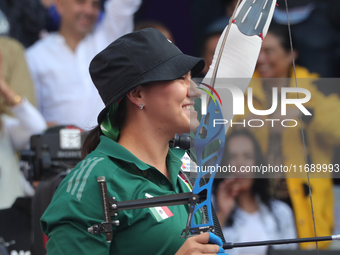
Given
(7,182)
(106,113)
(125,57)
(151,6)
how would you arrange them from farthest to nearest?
1. (151,6)
2. (7,182)
3. (106,113)
4. (125,57)

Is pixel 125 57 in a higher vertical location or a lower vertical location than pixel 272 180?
higher

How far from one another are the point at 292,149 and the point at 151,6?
335 centimetres

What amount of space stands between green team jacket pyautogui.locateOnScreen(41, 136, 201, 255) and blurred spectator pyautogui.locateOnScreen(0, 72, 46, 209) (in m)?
2.60

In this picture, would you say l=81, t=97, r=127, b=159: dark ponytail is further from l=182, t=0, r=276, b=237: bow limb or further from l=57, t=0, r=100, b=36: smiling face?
l=57, t=0, r=100, b=36: smiling face

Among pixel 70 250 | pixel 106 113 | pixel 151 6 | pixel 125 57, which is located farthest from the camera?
pixel 151 6

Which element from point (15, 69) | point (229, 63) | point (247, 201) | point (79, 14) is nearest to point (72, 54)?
point (79, 14)

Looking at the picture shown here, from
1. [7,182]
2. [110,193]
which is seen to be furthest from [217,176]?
[7,182]

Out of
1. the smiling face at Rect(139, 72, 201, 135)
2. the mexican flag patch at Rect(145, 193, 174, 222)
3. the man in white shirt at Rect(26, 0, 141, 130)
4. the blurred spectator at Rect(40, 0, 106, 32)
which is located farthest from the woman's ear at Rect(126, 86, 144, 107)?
the blurred spectator at Rect(40, 0, 106, 32)

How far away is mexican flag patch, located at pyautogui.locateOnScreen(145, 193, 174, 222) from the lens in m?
1.41

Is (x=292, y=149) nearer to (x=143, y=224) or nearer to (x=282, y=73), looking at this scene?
(x=282, y=73)

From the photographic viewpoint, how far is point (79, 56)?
4.65 metres

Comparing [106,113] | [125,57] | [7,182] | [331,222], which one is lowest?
[7,182]

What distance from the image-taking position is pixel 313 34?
1416 millimetres

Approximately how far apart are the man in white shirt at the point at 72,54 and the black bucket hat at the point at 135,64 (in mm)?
3019
